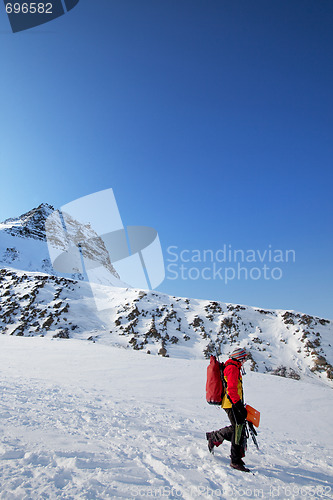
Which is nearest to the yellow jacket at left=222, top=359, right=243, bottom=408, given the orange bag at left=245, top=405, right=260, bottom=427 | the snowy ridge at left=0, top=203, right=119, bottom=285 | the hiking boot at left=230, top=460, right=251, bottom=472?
the orange bag at left=245, top=405, right=260, bottom=427

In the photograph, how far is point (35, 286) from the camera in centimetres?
2967

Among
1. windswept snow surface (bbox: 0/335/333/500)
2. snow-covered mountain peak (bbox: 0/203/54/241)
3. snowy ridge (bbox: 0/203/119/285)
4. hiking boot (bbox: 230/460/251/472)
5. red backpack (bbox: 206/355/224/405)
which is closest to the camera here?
windswept snow surface (bbox: 0/335/333/500)

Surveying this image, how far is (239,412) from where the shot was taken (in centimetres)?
388

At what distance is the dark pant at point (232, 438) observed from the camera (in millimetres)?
3646

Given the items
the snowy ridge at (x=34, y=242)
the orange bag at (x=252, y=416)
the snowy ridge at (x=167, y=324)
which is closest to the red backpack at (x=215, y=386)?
the orange bag at (x=252, y=416)

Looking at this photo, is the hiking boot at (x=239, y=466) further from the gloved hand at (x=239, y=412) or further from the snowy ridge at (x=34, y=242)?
the snowy ridge at (x=34, y=242)

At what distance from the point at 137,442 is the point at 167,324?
22894mm

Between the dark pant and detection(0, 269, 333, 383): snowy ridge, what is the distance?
1797 cm

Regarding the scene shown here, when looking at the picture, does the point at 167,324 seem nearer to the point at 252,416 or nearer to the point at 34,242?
the point at 252,416

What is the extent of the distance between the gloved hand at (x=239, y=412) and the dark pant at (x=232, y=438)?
0.25 ft

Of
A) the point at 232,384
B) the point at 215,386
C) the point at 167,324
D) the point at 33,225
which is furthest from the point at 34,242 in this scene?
the point at 232,384

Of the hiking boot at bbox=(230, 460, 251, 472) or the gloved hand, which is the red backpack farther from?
the hiking boot at bbox=(230, 460, 251, 472)

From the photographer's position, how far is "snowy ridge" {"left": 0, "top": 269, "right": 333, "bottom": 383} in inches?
886

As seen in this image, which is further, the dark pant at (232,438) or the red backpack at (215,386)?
A: the red backpack at (215,386)
